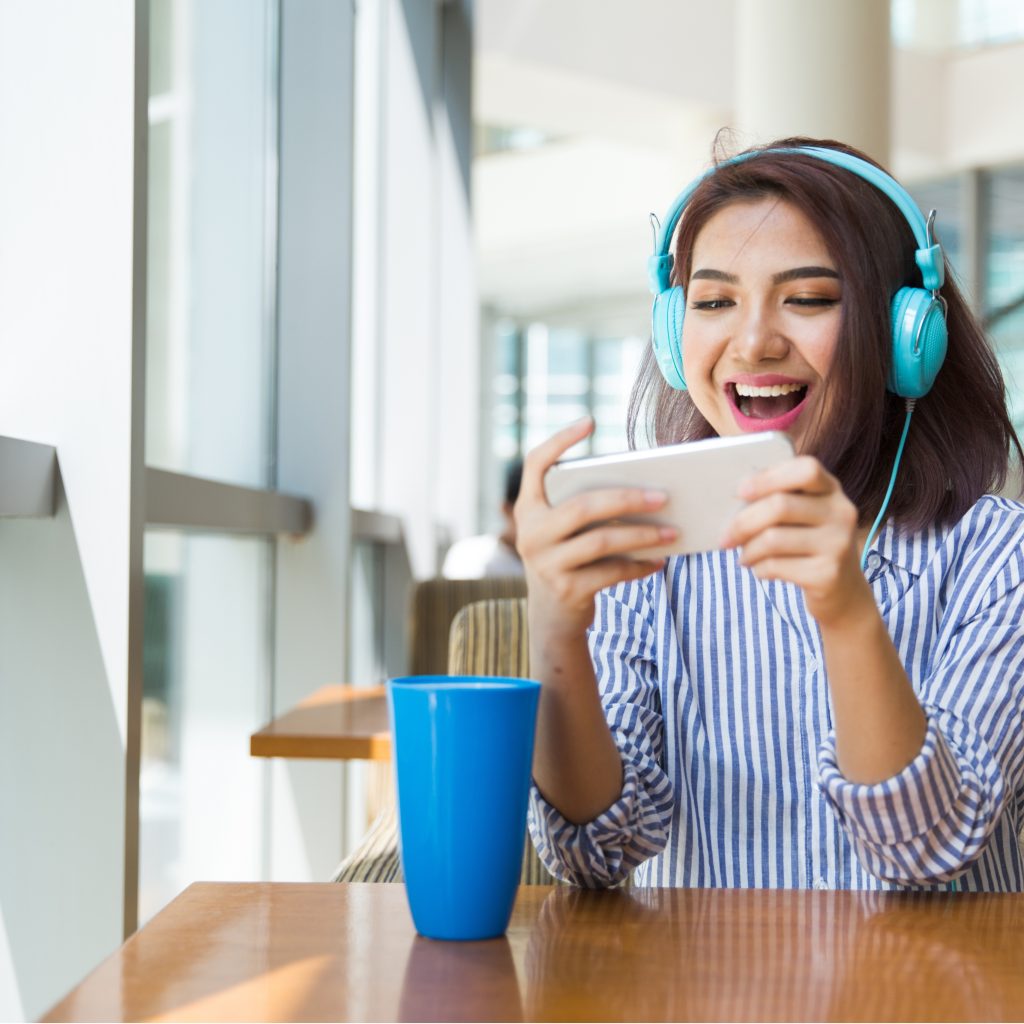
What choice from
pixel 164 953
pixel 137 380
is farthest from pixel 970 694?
pixel 137 380

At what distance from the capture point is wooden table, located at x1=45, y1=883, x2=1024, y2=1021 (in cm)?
60

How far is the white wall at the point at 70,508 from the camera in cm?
132

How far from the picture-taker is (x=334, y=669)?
2635mm

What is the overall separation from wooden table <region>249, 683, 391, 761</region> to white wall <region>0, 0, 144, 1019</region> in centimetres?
52

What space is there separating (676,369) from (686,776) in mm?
383

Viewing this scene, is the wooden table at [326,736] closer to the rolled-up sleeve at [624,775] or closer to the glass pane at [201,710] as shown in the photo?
the glass pane at [201,710]

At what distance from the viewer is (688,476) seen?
72cm

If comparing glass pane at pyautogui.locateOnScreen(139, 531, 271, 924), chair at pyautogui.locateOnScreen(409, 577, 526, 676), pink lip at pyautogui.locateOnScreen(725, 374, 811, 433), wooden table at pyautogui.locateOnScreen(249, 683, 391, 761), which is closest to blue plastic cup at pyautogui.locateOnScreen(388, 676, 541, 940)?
pink lip at pyautogui.locateOnScreen(725, 374, 811, 433)

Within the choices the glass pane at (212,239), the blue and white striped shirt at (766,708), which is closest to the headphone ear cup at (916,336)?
the blue and white striped shirt at (766,708)

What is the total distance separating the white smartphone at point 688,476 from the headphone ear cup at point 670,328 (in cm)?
46

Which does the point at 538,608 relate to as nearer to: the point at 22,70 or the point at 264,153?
the point at 22,70

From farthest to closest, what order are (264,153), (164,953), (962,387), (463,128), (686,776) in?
1. (463,128)
2. (264,153)
3. (962,387)
4. (686,776)
5. (164,953)

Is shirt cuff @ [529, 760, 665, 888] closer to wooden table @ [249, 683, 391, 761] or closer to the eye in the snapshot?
the eye

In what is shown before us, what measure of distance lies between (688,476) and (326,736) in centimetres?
125
